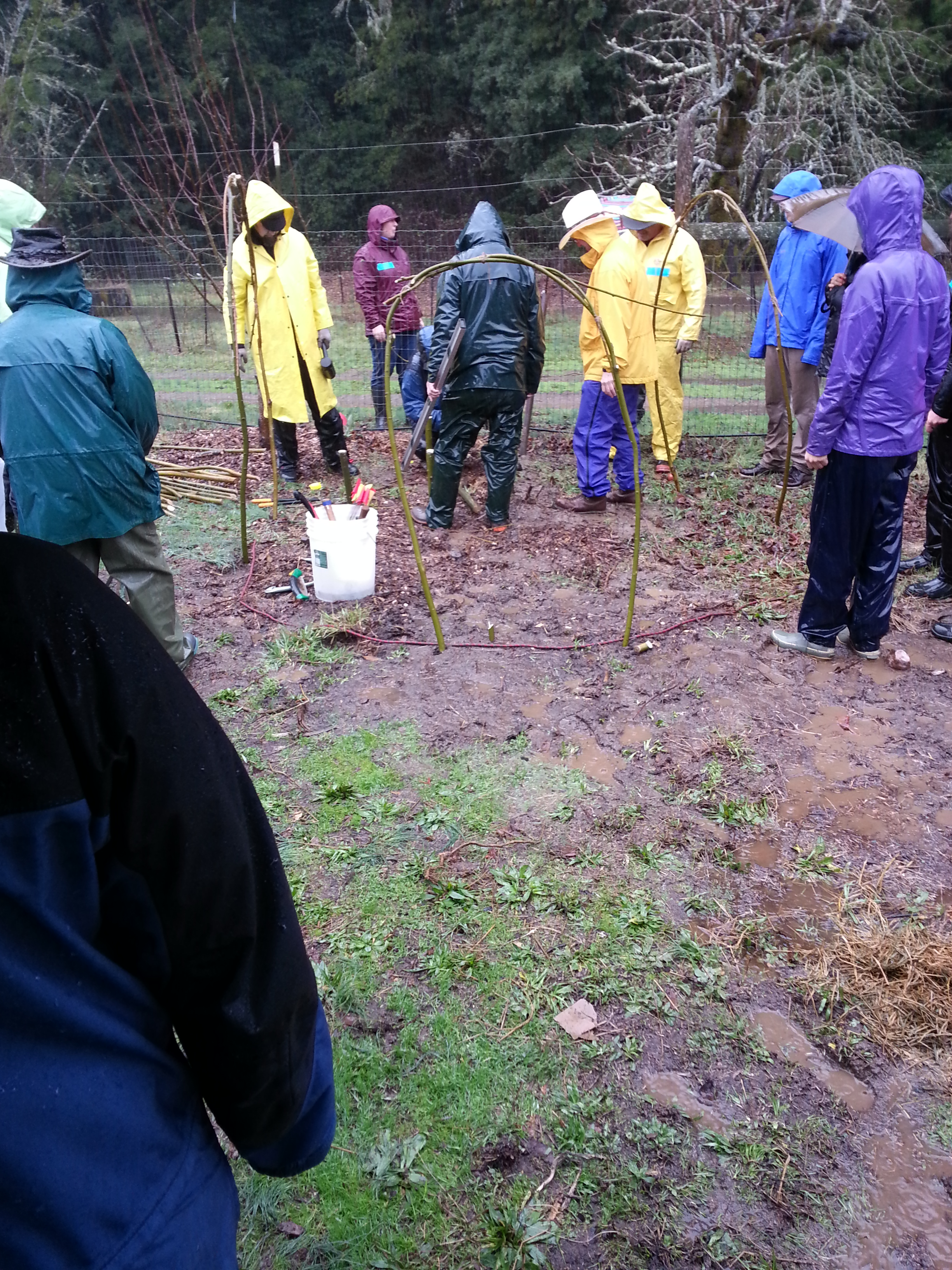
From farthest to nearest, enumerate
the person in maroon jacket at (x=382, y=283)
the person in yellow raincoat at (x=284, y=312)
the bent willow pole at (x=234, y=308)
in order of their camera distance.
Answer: the person in maroon jacket at (x=382, y=283) < the person in yellow raincoat at (x=284, y=312) < the bent willow pole at (x=234, y=308)

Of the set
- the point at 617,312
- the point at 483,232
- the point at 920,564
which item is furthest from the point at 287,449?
the point at 920,564

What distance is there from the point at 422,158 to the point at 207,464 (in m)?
22.3

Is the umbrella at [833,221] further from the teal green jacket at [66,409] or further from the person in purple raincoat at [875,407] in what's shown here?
the teal green jacket at [66,409]

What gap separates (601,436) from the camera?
6.31 meters

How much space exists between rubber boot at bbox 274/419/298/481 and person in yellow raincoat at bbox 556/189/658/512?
2193 mm

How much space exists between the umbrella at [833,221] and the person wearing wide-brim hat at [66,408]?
4.11 m

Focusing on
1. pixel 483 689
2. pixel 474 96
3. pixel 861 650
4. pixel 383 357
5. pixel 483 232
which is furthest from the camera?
pixel 474 96

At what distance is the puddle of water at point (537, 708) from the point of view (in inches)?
158

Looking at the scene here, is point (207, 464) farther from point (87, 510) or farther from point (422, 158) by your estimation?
point (422, 158)

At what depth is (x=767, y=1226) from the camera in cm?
200

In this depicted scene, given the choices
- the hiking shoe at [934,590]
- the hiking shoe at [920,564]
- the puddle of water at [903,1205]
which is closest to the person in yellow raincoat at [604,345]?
the hiking shoe at [920,564]

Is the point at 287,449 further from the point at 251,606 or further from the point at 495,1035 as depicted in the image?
the point at 495,1035

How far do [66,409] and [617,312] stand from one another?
3.92 metres

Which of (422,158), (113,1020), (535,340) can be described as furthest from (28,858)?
(422,158)
